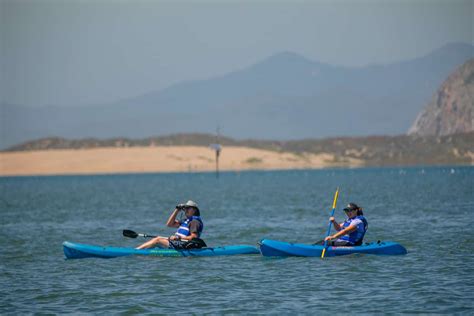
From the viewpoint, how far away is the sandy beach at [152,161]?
14100 cm

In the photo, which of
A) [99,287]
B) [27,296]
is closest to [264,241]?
[99,287]

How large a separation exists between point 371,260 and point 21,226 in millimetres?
18883

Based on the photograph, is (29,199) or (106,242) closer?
(106,242)

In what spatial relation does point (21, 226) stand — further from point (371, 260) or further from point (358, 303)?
point (358, 303)

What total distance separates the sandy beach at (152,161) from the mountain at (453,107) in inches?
1600

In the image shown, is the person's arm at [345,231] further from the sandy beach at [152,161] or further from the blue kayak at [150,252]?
the sandy beach at [152,161]

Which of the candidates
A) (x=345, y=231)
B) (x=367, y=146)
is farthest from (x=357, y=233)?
(x=367, y=146)

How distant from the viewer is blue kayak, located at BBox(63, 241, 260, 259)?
24844mm

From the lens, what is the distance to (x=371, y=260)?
23.9 meters

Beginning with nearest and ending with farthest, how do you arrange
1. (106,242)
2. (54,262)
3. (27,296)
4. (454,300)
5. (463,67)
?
1. (454,300)
2. (27,296)
3. (54,262)
4. (106,242)
5. (463,67)

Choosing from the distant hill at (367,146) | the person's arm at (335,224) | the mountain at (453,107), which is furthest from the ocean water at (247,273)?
the mountain at (453,107)

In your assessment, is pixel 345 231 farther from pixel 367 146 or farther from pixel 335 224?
pixel 367 146

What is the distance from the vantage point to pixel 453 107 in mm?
181500

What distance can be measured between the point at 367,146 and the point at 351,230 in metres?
131
